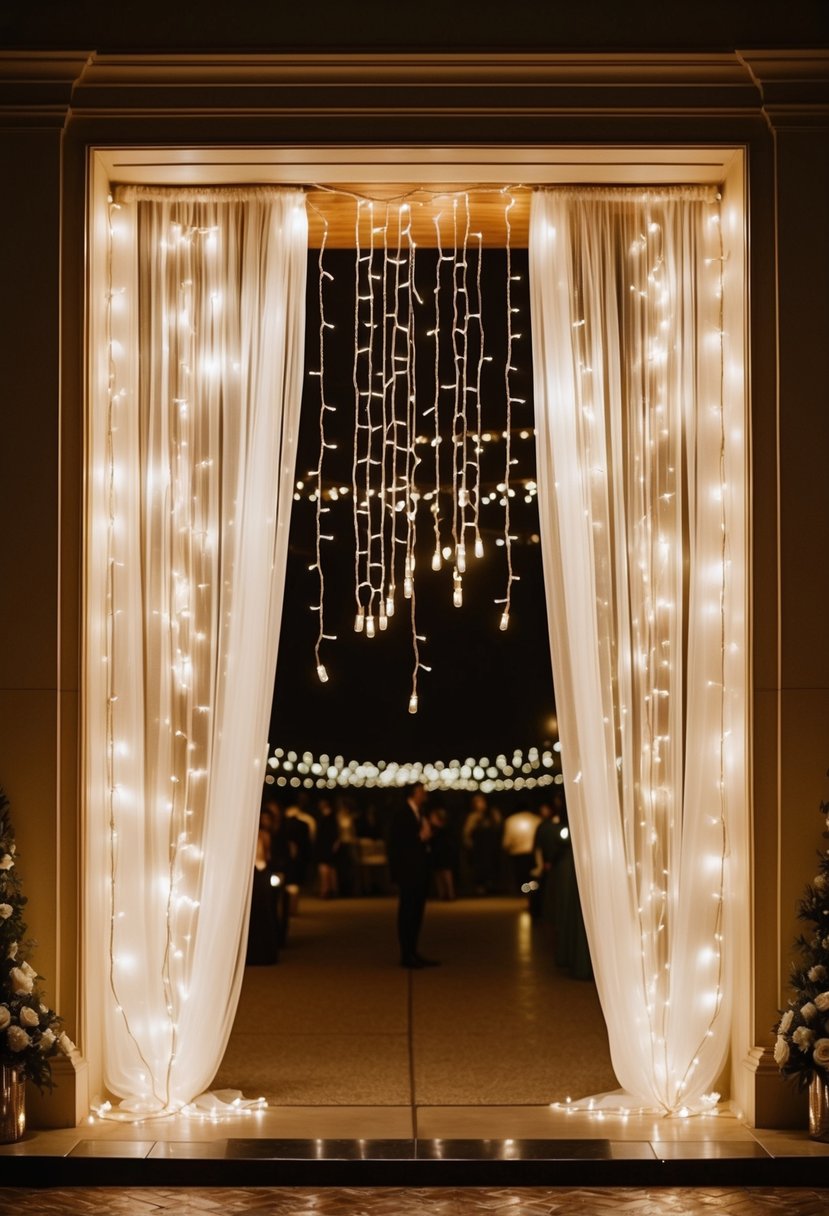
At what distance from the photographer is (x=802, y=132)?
231 inches

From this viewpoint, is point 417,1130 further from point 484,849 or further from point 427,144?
point 484,849

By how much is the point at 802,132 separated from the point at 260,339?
8.45 ft

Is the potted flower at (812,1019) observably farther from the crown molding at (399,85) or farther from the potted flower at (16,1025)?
the crown molding at (399,85)

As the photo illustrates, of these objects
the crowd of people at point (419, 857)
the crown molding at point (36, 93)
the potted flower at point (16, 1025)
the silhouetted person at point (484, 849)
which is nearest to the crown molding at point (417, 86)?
the crown molding at point (36, 93)

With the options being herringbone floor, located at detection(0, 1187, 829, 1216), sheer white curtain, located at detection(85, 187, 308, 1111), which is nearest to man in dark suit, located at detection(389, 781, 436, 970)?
sheer white curtain, located at detection(85, 187, 308, 1111)

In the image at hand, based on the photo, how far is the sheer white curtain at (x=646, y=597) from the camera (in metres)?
5.95

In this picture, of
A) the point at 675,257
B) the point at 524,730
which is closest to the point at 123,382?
the point at 675,257

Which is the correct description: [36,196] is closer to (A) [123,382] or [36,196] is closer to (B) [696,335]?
(A) [123,382]

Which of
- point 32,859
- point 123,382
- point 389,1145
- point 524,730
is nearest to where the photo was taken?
point 389,1145

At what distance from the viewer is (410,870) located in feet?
32.4

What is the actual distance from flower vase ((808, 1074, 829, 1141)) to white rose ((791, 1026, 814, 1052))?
0.18 m

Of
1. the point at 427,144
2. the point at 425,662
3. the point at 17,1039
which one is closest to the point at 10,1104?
the point at 17,1039

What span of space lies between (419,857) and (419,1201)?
4.89 metres

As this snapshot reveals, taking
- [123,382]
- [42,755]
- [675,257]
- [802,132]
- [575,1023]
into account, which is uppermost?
[802,132]
